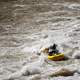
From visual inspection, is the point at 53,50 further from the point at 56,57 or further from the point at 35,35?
the point at 35,35

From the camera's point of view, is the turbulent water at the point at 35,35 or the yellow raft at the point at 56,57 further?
the yellow raft at the point at 56,57

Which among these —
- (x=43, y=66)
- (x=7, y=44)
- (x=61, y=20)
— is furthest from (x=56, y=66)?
(x=61, y=20)

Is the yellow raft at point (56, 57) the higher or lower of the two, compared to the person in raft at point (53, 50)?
lower

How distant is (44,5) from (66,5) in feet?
1.66

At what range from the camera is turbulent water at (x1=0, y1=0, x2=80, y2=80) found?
361cm

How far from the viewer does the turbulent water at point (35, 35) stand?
361cm

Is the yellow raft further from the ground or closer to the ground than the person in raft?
closer to the ground

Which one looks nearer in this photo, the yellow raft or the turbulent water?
the turbulent water

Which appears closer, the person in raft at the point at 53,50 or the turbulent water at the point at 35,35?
the turbulent water at the point at 35,35

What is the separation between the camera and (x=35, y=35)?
4824 millimetres

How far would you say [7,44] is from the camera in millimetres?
4488

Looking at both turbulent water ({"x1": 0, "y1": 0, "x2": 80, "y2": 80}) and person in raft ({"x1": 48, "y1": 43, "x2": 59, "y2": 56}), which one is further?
person in raft ({"x1": 48, "y1": 43, "x2": 59, "y2": 56})

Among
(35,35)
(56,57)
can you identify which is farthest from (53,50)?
(35,35)

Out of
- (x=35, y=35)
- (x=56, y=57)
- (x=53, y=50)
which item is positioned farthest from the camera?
(x=35, y=35)
